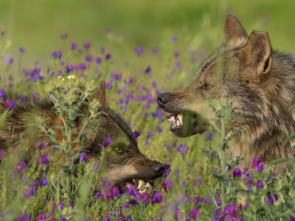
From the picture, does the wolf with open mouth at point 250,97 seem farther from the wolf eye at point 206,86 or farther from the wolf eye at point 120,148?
the wolf eye at point 120,148

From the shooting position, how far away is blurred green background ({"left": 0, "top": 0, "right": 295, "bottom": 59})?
15.3 meters

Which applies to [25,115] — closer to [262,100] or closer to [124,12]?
[262,100]

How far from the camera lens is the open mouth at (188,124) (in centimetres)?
583

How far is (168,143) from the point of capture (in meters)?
6.70

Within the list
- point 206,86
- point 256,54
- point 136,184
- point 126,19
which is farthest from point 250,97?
point 126,19

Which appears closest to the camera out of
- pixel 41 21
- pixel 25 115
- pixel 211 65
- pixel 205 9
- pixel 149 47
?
pixel 25 115

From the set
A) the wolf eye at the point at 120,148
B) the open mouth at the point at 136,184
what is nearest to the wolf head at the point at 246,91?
the wolf eye at the point at 120,148

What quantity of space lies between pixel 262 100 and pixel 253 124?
0.78 ft

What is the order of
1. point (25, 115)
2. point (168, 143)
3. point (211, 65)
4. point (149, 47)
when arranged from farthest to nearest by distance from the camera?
point (149, 47)
point (168, 143)
point (211, 65)
point (25, 115)

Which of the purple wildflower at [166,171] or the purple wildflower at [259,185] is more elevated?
the purple wildflower at [259,185]

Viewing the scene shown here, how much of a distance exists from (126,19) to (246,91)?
12.3 meters

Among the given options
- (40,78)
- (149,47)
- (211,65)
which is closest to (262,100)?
(211,65)

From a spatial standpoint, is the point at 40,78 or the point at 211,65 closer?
the point at 211,65

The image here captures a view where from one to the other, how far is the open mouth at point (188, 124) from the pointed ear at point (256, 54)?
0.66 metres
